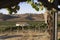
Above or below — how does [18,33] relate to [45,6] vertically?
→ below

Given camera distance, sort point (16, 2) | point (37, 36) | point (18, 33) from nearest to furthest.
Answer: point (16, 2) → point (37, 36) → point (18, 33)

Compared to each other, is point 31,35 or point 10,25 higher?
point 10,25

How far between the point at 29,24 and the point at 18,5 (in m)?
10.3

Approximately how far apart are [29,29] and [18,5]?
9.46 meters

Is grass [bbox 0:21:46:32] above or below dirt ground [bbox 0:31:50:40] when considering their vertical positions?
above

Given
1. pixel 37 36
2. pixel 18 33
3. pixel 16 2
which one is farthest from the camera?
pixel 18 33

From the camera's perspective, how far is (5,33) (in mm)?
13133

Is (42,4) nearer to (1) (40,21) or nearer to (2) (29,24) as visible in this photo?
(1) (40,21)

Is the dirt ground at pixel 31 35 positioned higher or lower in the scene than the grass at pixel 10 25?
lower

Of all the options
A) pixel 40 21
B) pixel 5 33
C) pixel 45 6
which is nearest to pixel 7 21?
pixel 5 33

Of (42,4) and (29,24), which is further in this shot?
(29,24)

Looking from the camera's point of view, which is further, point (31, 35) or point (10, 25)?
point (10, 25)

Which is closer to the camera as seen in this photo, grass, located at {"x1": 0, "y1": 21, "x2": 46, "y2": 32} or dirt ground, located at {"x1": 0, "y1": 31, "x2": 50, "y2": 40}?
dirt ground, located at {"x1": 0, "y1": 31, "x2": 50, "y2": 40}

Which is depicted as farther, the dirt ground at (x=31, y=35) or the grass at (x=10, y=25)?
the grass at (x=10, y=25)
